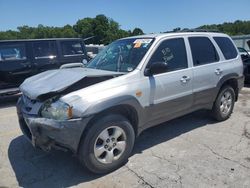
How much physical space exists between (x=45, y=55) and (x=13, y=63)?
988 millimetres

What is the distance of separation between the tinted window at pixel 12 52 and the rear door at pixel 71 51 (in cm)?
123

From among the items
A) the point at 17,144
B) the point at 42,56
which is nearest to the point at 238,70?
the point at 17,144

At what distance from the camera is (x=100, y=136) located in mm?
3650

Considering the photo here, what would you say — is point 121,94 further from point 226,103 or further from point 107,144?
point 226,103

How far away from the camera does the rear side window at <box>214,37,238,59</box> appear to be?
5.66 m

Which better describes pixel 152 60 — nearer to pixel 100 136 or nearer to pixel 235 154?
pixel 100 136

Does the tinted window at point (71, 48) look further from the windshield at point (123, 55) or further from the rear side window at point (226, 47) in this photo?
the rear side window at point (226, 47)

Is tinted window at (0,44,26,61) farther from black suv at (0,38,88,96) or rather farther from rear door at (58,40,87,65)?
rear door at (58,40,87,65)

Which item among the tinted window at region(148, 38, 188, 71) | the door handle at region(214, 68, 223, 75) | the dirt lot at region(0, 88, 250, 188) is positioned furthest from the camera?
the door handle at region(214, 68, 223, 75)

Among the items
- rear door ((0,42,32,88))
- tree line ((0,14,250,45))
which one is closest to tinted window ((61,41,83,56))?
rear door ((0,42,32,88))

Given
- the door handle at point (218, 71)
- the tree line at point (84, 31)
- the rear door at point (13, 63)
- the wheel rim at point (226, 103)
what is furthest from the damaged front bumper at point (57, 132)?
the tree line at point (84, 31)

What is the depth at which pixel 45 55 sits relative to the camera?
8625 millimetres

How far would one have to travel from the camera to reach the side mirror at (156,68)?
4.08 m

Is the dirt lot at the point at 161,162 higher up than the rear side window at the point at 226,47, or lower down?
lower down
